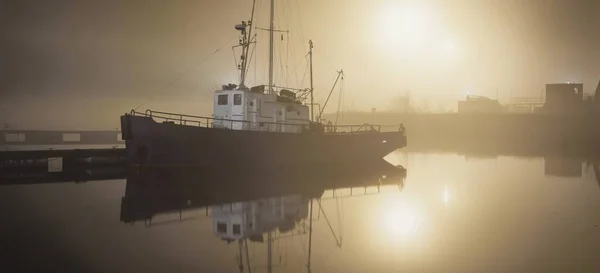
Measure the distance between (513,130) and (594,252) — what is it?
42.8 meters

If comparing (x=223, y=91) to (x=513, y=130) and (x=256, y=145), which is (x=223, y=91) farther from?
(x=513, y=130)

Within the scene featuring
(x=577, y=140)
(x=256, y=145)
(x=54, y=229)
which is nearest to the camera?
(x=54, y=229)

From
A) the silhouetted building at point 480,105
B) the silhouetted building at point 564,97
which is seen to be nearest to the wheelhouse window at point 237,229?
the silhouetted building at point 564,97

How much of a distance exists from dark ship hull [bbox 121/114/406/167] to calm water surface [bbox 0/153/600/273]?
2930 mm

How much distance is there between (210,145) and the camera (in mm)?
16031

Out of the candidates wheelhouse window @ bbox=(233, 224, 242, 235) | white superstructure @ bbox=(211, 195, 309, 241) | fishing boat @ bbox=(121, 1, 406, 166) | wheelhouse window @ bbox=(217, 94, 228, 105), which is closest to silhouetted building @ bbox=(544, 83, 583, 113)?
fishing boat @ bbox=(121, 1, 406, 166)

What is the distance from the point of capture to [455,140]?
52.1m

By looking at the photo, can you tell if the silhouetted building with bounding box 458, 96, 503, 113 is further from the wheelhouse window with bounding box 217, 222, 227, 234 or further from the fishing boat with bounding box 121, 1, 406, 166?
the wheelhouse window with bounding box 217, 222, 227, 234

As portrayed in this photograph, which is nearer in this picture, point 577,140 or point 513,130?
point 577,140

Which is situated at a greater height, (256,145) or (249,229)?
(256,145)

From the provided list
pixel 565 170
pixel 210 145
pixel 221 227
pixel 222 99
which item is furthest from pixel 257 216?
pixel 565 170

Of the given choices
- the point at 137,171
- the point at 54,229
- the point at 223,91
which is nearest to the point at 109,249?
the point at 54,229

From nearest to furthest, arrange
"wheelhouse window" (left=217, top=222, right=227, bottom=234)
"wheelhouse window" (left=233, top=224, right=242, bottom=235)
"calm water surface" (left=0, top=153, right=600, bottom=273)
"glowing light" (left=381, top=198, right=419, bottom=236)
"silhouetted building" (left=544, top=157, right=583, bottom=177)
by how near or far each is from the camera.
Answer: "calm water surface" (left=0, top=153, right=600, bottom=273) < "wheelhouse window" (left=233, top=224, right=242, bottom=235) < "wheelhouse window" (left=217, top=222, right=227, bottom=234) < "glowing light" (left=381, top=198, right=419, bottom=236) < "silhouetted building" (left=544, top=157, right=583, bottom=177)

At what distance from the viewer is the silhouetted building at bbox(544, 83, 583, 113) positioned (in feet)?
131
